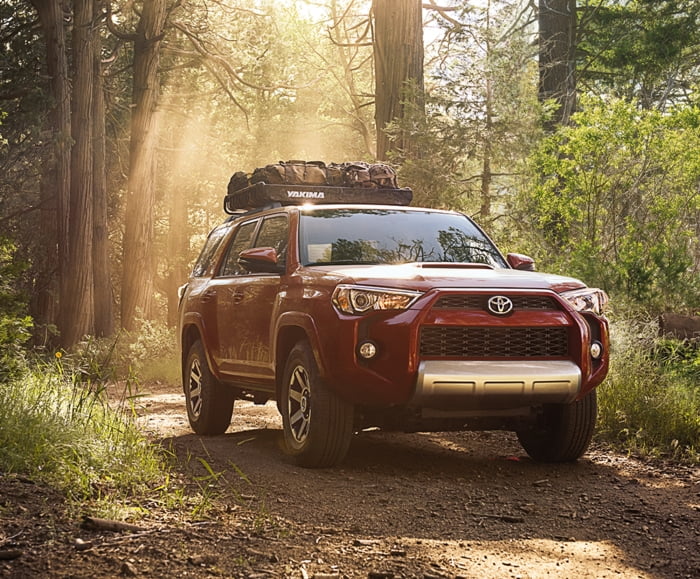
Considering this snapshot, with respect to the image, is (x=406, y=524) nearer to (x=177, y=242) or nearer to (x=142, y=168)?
(x=142, y=168)

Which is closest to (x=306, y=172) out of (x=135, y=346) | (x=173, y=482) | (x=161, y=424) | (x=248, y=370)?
(x=248, y=370)

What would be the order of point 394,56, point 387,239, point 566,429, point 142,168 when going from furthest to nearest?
point 142,168 → point 394,56 → point 387,239 → point 566,429

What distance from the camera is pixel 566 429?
7.84 m

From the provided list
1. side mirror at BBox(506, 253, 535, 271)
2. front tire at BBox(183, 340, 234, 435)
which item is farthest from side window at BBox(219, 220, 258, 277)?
side mirror at BBox(506, 253, 535, 271)

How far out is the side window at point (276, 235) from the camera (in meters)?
8.55

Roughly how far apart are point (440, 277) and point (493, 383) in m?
0.82

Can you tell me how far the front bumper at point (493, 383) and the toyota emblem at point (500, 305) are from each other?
0.34 m

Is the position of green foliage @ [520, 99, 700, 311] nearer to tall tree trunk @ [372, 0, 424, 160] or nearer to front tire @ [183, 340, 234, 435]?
tall tree trunk @ [372, 0, 424, 160]

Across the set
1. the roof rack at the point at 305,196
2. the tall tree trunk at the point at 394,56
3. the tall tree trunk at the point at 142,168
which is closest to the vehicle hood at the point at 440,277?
the roof rack at the point at 305,196

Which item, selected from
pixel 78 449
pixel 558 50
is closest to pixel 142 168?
pixel 558 50

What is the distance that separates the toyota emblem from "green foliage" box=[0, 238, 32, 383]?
16.5 ft

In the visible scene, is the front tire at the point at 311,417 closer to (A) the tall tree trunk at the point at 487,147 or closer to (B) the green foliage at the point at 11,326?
(B) the green foliage at the point at 11,326

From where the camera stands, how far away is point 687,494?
→ 23.4 feet

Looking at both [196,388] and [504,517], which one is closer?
[504,517]
